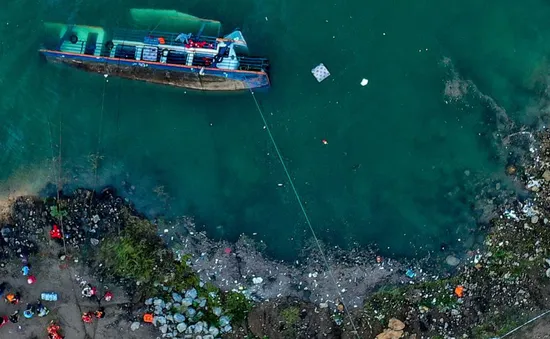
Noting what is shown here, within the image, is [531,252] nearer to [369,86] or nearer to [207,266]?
[369,86]

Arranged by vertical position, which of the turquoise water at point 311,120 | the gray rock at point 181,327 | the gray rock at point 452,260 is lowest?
the gray rock at point 181,327

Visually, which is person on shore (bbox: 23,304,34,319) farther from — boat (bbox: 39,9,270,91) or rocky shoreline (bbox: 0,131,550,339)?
boat (bbox: 39,9,270,91)

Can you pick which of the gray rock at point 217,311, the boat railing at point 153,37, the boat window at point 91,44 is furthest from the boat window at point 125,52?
the gray rock at point 217,311

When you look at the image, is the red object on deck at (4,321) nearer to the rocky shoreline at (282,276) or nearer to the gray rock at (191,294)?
the rocky shoreline at (282,276)

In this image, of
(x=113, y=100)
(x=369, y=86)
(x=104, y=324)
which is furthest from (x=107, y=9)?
(x=104, y=324)

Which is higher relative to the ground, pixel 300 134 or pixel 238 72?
pixel 238 72

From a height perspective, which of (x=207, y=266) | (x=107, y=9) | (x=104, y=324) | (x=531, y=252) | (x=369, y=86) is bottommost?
(x=104, y=324)

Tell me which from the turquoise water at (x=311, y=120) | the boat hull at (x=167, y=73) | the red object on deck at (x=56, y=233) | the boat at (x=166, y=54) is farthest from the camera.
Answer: the red object on deck at (x=56, y=233)

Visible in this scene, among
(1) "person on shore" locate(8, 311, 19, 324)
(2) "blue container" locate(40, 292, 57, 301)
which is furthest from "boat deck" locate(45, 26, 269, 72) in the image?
(1) "person on shore" locate(8, 311, 19, 324)
